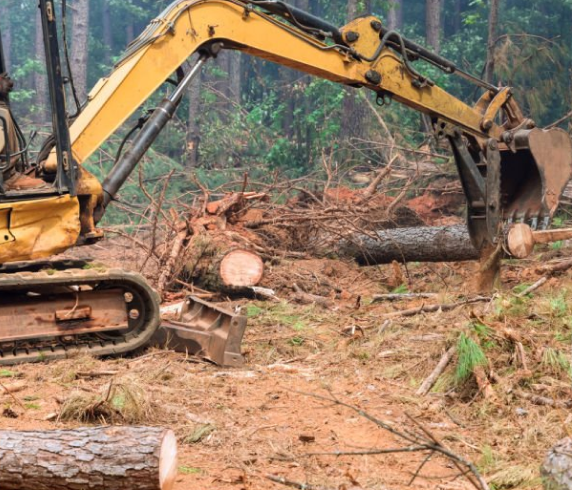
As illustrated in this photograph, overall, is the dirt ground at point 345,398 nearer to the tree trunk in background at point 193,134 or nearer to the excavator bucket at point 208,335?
the excavator bucket at point 208,335

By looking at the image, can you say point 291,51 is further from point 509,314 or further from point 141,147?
point 509,314

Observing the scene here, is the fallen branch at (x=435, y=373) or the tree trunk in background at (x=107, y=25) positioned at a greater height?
the fallen branch at (x=435, y=373)

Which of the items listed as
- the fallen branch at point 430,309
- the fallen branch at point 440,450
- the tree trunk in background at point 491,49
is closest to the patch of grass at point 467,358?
the fallen branch at point 440,450

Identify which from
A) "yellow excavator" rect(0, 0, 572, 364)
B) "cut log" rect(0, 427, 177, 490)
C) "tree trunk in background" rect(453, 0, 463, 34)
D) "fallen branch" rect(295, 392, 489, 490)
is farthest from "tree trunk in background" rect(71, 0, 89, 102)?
"cut log" rect(0, 427, 177, 490)

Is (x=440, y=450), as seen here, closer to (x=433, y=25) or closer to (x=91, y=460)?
(x=91, y=460)

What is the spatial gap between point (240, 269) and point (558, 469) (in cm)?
647

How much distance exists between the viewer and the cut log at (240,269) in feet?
33.3

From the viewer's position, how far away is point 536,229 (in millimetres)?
9984

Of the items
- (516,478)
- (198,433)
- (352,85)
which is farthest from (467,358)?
(352,85)

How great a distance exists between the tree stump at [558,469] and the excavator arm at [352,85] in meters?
4.49

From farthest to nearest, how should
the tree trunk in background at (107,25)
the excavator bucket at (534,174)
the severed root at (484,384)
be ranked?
the tree trunk in background at (107,25), the excavator bucket at (534,174), the severed root at (484,384)

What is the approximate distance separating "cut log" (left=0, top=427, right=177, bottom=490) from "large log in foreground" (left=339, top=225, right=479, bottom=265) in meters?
6.74

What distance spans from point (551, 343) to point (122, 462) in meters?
3.39

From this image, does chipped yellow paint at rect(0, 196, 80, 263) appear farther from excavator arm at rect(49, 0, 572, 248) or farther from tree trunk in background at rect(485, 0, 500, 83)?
tree trunk in background at rect(485, 0, 500, 83)
